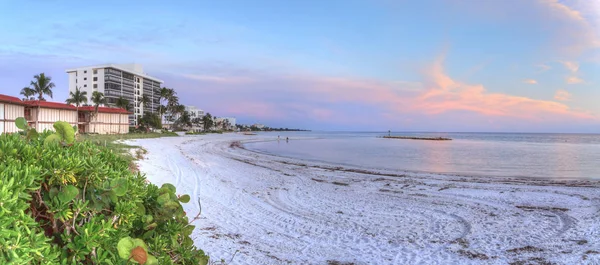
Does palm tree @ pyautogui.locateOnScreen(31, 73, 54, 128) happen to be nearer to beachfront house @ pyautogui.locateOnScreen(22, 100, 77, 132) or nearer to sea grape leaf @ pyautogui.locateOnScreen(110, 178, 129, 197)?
beachfront house @ pyautogui.locateOnScreen(22, 100, 77, 132)

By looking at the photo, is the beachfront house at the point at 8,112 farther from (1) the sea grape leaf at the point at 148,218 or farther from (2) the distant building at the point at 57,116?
(1) the sea grape leaf at the point at 148,218

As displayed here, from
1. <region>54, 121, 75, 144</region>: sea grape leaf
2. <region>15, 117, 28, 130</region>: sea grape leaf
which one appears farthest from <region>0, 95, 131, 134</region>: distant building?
<region>54, 121, 75, 144</region>: sea grape leaf

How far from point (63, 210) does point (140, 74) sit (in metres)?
114

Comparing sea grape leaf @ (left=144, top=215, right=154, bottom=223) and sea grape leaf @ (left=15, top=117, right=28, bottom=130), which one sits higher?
sea grape leaf @ (left=15, top=117, right=28, bottom=130)

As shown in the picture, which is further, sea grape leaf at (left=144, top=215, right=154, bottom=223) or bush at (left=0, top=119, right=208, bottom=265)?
sea grape leaf at (left=144, top=215, right=154, bottom=223)

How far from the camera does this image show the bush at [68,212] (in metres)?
1.15

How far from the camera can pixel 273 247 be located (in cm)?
653

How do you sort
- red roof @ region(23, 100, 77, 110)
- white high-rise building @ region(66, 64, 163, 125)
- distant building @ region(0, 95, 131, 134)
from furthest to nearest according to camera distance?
white high-rise building @ region(66, 64, 163, 125), red roof @ region(23, 100, 77, 110), distant building @ region(0, 95, 131, 134)

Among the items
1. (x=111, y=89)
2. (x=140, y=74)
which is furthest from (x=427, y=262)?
(x=140, y=74)

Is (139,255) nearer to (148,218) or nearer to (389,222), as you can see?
(148,218)

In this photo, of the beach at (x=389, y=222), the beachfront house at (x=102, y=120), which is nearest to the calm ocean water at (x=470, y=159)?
the beach at (x=389, y=222)

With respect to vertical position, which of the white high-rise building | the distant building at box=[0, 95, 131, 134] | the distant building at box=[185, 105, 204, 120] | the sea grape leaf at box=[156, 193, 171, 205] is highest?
the white high-rise building

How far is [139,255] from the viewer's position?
54.7 inches

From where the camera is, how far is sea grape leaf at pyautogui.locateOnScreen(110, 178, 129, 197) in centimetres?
154
